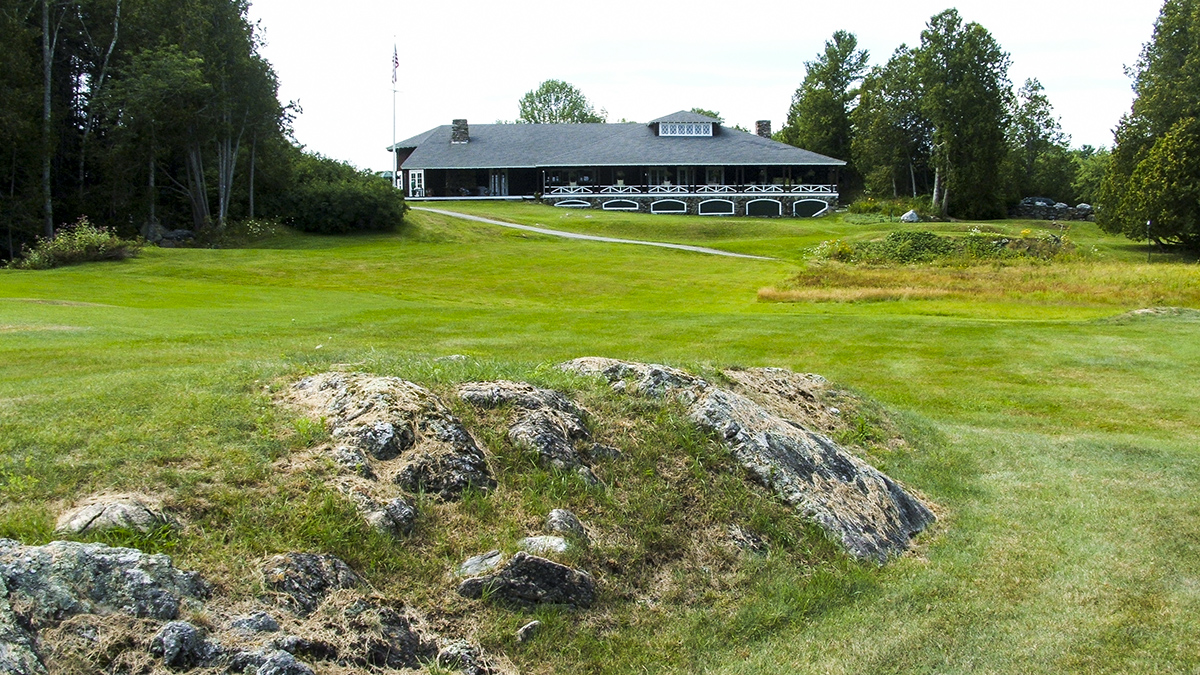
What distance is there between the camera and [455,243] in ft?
171

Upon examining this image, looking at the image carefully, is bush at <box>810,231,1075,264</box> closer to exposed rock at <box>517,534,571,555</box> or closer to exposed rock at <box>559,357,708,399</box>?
exposed rock at <box>559,357,708,399</box>

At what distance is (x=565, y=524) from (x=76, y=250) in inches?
1461

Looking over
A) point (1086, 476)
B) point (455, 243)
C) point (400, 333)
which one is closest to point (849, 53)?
point (455, 243)

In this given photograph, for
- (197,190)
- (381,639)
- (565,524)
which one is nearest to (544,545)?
(565,524)

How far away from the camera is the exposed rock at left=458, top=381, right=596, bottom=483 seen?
7.60 metres

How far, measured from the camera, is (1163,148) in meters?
54.7

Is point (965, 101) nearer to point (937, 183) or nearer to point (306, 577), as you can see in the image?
point (937, 183)

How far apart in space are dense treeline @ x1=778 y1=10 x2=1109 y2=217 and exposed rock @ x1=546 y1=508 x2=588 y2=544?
7006 cm

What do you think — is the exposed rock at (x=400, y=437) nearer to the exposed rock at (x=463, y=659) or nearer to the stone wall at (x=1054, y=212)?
the exposed rock at (x=463, y=659)

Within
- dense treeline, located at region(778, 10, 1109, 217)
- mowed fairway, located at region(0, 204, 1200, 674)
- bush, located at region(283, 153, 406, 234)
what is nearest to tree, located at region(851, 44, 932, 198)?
dense treeline, located at region(778, 10, 1109, 217)

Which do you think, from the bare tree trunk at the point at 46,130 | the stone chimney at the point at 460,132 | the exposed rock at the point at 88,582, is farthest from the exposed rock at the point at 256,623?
the stone chimney at the point at 460,132

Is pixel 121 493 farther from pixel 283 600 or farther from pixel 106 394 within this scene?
pixel 106 394

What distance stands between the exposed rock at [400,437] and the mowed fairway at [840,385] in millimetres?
438

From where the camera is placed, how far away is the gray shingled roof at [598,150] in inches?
3017
